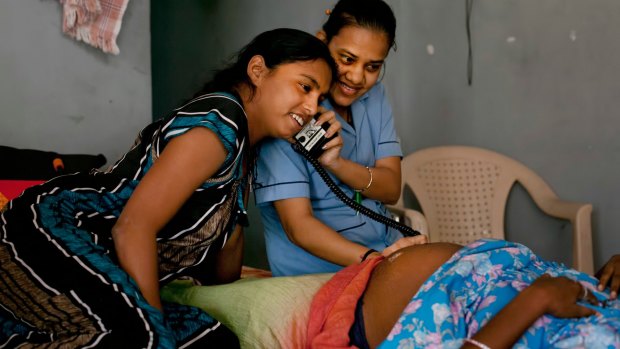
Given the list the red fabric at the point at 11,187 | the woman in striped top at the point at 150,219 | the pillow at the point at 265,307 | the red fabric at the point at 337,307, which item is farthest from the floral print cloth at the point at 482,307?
the red fabric at the point at 11,187

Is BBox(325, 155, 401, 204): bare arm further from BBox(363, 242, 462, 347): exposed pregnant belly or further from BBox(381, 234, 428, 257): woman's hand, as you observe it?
BBox(363, 242, 462, 347): exposed pregnant belly

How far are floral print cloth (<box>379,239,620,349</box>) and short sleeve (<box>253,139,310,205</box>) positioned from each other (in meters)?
0.61

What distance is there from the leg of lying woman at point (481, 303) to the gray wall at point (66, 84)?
126 cm

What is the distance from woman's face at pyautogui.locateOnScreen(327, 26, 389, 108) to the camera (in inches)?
69.6

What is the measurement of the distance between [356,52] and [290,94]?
303 mm

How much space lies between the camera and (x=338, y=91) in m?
1.85

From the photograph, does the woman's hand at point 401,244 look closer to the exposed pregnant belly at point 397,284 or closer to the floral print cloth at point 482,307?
the exposed pregnant belly at point 397,284

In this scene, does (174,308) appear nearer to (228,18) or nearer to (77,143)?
(77,143)

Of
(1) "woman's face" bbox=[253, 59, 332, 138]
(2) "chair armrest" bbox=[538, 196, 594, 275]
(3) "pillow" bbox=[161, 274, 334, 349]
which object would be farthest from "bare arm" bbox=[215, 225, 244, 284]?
(2) "chair armrest" bbox=[538, 196, 594, 275]

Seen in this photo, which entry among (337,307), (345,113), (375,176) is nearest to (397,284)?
(337,307)

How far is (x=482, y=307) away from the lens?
3.67ft

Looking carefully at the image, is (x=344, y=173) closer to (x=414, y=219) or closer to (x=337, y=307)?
(x=337, y=307)

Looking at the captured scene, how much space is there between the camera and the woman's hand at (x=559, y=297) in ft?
3.43

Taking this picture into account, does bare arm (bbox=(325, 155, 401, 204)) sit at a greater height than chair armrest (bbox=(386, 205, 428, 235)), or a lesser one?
greater
